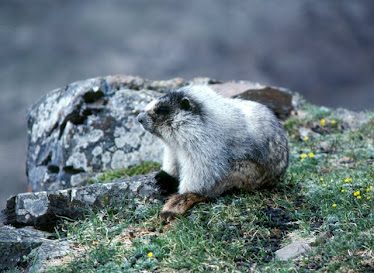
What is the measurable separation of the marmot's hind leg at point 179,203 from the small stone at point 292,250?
5.03ft

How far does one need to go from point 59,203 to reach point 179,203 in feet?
5.72

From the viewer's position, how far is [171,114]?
7.18 m

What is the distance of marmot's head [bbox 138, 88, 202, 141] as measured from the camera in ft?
23.3

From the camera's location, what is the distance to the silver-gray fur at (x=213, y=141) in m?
6.95

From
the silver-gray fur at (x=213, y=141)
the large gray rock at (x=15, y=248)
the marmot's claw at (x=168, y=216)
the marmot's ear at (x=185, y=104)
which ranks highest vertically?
the marmot's ear at (x=185, y=104)

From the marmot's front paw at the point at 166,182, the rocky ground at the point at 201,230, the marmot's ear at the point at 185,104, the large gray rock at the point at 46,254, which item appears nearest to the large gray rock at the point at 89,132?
the marmot's front paw at the point at 166,182

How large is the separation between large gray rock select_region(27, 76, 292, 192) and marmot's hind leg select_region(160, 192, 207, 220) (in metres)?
4.11

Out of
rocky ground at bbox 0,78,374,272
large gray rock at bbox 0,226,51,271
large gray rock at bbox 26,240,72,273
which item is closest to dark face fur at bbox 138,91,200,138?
rocky ground at bbox 0,78,374,272

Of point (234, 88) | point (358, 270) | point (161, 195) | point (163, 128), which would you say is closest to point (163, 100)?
point (163, 128)

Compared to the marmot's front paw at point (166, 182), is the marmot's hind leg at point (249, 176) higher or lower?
higher

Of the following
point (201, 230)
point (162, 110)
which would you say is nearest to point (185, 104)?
point (162, 110)

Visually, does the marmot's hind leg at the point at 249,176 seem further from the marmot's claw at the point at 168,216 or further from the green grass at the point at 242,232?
the marmot's claw at the point at 168,216

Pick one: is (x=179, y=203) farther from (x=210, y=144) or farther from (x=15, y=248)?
(x=15, y=248)

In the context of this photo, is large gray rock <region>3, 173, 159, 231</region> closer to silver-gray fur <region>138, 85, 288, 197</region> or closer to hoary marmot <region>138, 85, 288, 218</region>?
hoary marmot <region>138, 85, 288, 218</region>
